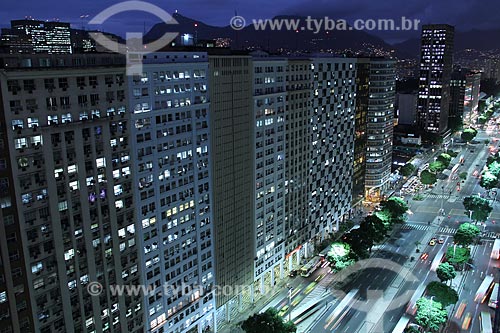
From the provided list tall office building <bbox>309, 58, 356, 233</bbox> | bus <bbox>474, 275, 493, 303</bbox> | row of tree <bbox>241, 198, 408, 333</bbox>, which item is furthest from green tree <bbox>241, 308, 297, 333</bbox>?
bus <bbox>474, 275, 493, 303</bbox>

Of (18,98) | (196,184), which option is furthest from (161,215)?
(18,98)

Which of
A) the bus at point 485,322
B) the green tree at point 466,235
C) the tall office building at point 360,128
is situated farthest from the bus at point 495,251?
the tall office building at point 360,128

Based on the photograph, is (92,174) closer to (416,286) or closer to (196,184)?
(196,184)

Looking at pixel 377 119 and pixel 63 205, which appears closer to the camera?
pixel 63 205

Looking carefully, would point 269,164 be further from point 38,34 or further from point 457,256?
point 38,34

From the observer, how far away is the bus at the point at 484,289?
11462 centimetres

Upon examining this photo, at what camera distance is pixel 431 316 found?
97.4m

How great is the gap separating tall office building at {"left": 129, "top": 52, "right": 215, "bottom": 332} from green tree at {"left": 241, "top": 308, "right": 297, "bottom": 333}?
11142mm

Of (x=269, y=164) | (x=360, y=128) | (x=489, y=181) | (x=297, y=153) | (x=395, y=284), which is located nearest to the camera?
(x=269, y=164)

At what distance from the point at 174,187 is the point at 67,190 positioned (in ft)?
76.2

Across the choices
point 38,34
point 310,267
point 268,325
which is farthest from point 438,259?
point 38,34

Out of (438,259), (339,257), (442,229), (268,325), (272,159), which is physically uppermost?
(272,159)

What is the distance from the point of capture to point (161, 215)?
87.2m

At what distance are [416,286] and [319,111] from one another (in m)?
52.9
